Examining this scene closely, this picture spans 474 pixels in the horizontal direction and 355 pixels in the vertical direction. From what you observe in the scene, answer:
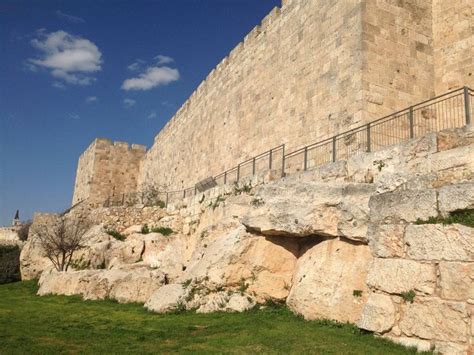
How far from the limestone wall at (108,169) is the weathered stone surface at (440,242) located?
29331 mm

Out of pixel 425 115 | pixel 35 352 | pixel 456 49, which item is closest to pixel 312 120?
pixel 425 115

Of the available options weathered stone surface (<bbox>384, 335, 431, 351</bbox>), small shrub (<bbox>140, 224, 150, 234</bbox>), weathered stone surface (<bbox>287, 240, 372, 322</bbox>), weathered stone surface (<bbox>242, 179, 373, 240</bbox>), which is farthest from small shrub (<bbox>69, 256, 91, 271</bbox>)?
weathered stone surface (<bbox>384, 335, 431, 351</bbox>)

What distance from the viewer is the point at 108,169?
32.8 m

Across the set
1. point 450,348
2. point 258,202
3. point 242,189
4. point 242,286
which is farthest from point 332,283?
point 242,189

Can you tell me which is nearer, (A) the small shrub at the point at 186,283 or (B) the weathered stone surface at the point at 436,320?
(B) the weathered stone surface at the point at 436,320

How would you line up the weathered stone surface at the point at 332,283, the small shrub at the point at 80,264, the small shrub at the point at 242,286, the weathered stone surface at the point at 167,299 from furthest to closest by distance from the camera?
the small shrub at the point at 80,264 → the weathered stone surface at the point at 167,299 → the small shrub at the point at 242,286 → the weathered stone surface at the point at 332,283

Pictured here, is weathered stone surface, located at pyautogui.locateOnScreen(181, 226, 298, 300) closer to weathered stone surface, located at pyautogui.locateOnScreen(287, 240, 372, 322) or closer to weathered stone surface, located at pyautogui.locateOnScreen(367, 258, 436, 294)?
weathered stone surface, located at pyautogui.locateOnScreen(287, 240, 372, 322)

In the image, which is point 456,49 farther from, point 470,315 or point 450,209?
point 470,315

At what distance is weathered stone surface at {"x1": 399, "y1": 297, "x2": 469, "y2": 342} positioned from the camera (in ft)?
15.2

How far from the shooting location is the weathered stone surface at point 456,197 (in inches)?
196

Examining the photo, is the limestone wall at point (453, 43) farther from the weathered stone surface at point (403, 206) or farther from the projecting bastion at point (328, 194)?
the weathered stone surface at point (403, 206)

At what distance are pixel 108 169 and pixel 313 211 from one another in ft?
91.2

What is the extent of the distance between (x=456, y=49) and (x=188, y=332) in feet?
32.1

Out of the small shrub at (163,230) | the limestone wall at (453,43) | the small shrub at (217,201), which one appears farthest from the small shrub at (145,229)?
the limestone wall at (453,43)
